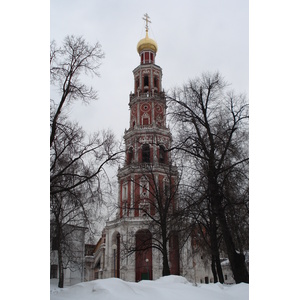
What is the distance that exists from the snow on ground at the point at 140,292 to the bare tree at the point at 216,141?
3.58 feet

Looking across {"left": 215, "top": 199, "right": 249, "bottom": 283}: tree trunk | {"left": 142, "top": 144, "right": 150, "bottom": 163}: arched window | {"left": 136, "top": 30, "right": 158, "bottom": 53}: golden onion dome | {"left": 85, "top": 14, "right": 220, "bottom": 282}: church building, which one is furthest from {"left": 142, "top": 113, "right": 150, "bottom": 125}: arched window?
{"left": 215, "top": 199, "right": 249, "bottom": 283}: tree trunk

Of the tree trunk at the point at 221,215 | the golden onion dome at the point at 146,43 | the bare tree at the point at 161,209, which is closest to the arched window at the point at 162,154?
the bare tree at the point at 161,209

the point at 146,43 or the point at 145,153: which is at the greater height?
the point at 146,43

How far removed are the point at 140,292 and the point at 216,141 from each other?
2.92 metres

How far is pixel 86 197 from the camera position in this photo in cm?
517

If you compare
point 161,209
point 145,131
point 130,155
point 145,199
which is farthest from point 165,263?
point 145,131

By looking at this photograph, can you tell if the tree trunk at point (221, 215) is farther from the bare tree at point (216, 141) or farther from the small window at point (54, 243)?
the small window at point (54, 243)

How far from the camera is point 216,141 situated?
5.66m

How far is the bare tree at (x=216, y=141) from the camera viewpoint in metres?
→ 5.02

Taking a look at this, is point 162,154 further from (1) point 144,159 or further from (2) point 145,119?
(2) point 145,119

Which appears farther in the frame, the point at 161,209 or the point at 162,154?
the point at 161,209

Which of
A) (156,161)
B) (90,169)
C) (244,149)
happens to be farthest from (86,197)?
(244,149)
